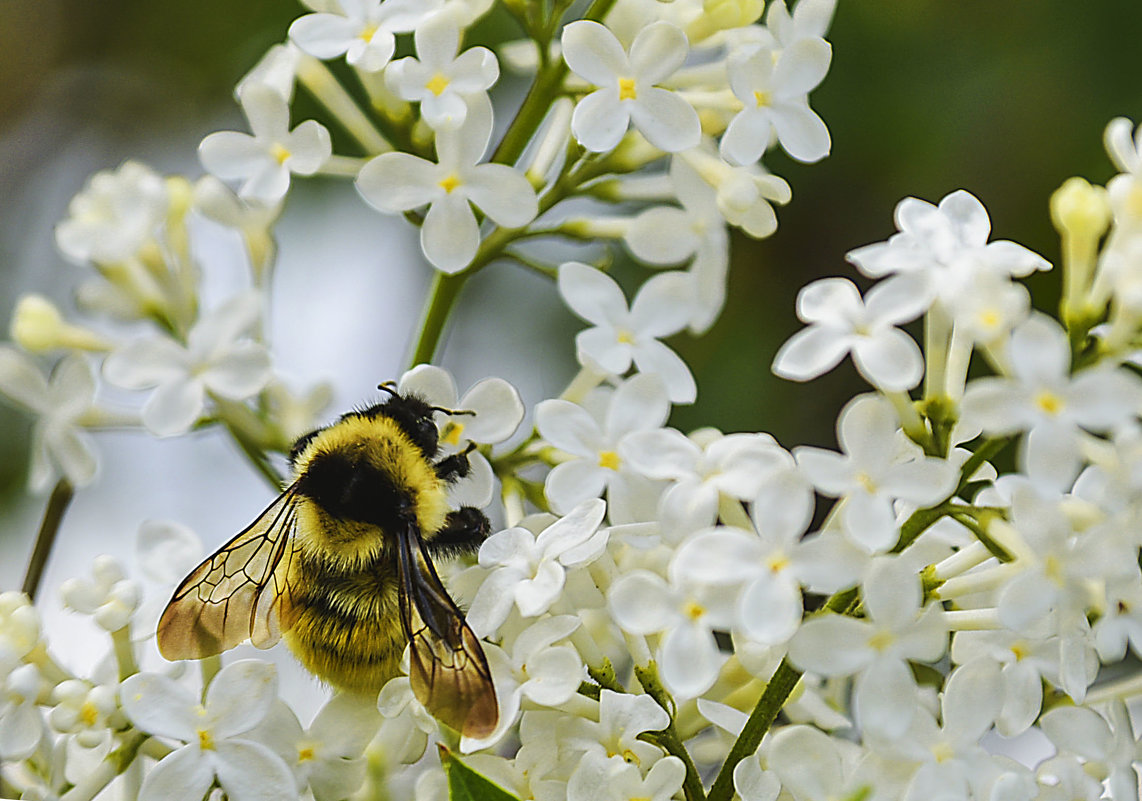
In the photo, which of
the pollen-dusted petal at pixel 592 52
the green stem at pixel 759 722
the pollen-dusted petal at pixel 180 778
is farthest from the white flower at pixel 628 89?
the pollen-dusted petal at pixel 180 778

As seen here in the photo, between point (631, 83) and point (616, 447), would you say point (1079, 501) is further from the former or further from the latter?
point (631, 83)

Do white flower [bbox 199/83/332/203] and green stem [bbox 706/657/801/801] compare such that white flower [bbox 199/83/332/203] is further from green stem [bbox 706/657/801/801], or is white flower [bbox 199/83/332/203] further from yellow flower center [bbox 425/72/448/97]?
green stem [bbox 706/657/801/801]

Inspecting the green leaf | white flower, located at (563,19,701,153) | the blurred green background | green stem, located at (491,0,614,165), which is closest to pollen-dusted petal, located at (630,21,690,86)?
white flower, located at (563,19,701,153)

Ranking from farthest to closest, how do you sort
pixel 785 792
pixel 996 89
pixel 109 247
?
pixel 996 89 < pixel 109 247 < pixel 785 792

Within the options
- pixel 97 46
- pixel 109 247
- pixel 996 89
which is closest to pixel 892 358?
pixel 109 247

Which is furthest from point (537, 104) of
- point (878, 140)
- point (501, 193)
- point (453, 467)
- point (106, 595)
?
point (878, 140)

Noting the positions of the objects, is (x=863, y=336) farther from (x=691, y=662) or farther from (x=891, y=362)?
(x=691, y=662)

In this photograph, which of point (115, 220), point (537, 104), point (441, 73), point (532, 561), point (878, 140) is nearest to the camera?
point (532, 561)
